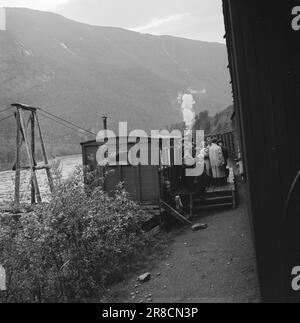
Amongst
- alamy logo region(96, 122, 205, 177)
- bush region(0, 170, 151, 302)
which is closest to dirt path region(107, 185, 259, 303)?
bush region(0, 170, 151, 302)

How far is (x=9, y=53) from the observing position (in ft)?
532

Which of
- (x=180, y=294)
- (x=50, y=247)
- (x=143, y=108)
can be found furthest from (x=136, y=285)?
(x=143, y=108)

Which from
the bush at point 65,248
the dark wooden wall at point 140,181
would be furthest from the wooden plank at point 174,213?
the bush at point 65,248

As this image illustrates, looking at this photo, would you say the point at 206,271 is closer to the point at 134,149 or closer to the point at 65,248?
the point at 65,248

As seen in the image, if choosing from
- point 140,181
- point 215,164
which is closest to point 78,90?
point 215,164

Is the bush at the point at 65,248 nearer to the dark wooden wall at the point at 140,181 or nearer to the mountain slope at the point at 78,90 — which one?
the dark wooden wall at the point at 140,181

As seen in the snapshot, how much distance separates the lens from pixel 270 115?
178 inches

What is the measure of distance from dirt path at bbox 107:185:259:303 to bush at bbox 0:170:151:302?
28.9 inches

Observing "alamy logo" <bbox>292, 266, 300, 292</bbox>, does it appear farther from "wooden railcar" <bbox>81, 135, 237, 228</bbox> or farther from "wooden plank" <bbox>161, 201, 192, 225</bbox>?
"wooden railcar" <bbox>81, 135, 237, 228</bbox>

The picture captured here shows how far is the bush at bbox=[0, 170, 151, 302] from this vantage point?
22.6 feet

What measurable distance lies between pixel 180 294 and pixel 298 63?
4.42 metres
